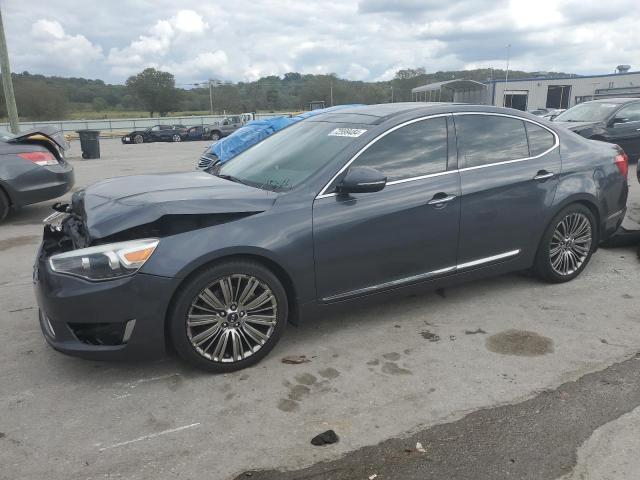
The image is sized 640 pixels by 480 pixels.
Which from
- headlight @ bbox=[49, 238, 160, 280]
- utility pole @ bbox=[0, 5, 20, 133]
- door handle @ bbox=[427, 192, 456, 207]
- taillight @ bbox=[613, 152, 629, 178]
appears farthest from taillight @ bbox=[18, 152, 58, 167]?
utility pole @ bbox=[0, 5, 20, 133]

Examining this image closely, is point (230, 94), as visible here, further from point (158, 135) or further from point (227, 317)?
point (227, 317)

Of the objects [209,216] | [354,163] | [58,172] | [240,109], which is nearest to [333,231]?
[354,163]

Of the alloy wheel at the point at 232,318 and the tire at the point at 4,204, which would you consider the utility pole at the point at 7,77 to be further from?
the alloy wheel at the point at 232,318

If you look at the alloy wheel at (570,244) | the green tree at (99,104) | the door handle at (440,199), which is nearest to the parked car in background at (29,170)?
the door handle at (440,199)

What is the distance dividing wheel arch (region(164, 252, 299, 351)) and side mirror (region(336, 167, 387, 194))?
67 centimetres

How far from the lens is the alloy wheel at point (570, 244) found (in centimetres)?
456

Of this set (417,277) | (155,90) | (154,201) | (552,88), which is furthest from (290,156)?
(155,90)

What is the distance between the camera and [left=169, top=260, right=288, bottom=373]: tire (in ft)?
10.0

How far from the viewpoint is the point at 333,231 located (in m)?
3.44

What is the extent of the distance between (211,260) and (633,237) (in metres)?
4.88

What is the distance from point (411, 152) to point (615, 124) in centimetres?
916

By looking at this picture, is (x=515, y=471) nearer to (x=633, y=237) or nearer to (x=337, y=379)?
(x=337, y=379)

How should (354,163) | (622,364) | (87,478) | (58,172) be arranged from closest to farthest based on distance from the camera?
(87,478) < (622,364) < (354,163) < (58,172)

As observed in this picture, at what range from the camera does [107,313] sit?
115 inches
